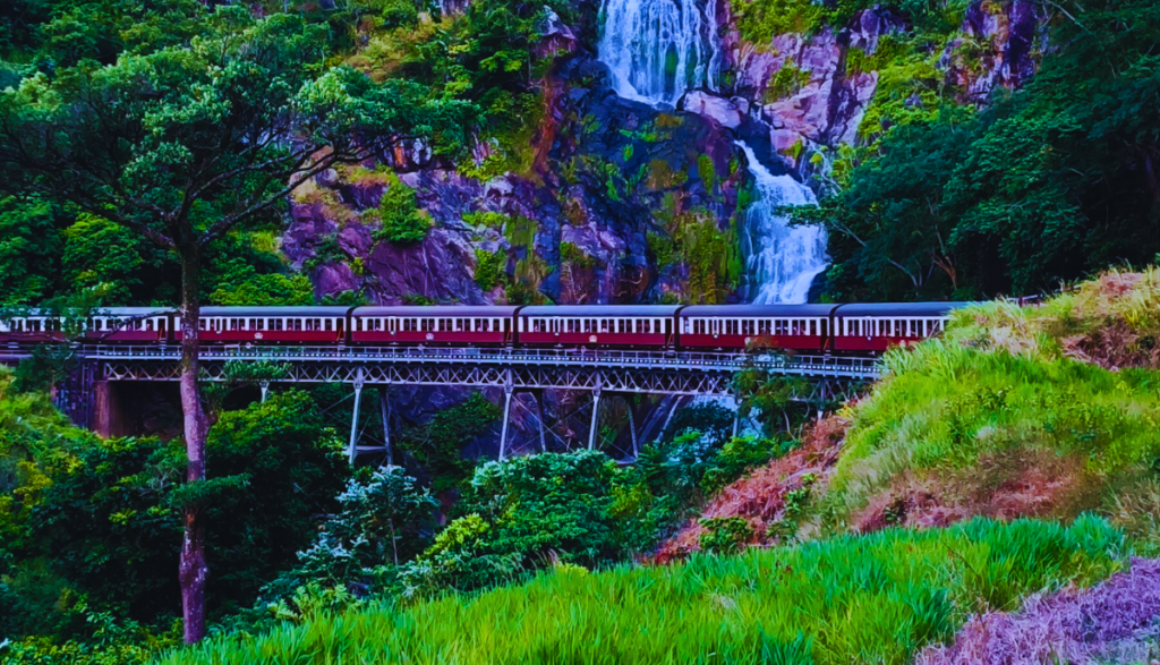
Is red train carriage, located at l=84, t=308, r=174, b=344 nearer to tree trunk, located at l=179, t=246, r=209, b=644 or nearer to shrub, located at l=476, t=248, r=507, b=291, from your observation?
shrub, located at l=476, t=248, r=507, b=291

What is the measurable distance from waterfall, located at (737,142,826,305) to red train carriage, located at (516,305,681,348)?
10841 millimetres

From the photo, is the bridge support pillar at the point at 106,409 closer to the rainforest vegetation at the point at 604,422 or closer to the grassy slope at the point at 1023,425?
the rainforest vegetation at the point at 604,422

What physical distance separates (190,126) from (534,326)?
688 inches

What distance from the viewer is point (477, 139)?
46.8 metres

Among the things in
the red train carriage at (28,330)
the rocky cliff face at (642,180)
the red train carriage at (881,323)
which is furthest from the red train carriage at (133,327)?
the red train carriage at (881,323)

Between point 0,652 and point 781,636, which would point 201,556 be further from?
point 781,636

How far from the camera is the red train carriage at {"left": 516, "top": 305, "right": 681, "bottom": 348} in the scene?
91.1 feet

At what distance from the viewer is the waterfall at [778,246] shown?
124 feet

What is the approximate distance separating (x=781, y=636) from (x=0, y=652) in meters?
11.6

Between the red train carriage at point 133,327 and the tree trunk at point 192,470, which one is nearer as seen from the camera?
the tree trunk at point 192,470

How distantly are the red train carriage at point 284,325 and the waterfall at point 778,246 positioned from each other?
17.4m

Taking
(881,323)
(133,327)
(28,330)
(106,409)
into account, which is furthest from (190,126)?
(28,330)

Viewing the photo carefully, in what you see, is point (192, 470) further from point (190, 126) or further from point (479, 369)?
point (479, 369)

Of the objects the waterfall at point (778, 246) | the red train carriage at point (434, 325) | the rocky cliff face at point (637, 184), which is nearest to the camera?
the red train carriage at point (434, 325)
